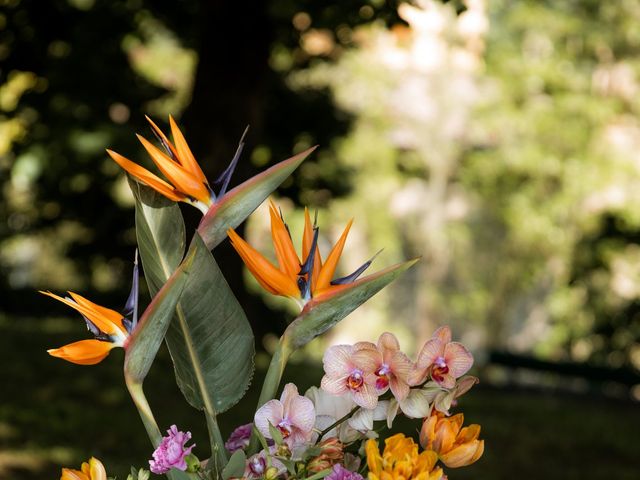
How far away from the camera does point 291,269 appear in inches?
60.2

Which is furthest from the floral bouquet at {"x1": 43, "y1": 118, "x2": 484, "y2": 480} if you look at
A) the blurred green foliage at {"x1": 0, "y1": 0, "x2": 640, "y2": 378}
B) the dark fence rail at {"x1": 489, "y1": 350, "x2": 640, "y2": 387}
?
the dark fence rail at {"x1": 489, "y1": 350, "x2": 640, "y2": 387}

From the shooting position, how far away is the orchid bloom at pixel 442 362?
146cm

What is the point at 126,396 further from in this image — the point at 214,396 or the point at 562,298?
the point at 562,298

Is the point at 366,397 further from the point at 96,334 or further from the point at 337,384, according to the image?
the point at 96,334

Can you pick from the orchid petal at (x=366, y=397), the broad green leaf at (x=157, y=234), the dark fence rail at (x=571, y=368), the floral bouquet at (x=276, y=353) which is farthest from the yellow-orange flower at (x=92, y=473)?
the dark fence rail at (x=571, y=368)

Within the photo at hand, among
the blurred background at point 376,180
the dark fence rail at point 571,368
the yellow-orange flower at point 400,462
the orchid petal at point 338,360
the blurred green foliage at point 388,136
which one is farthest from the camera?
the dark fence rail at point 571,368

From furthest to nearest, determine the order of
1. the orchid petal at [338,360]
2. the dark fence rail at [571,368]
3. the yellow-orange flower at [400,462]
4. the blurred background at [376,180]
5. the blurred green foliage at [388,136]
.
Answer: the dark fence rail at [571,368]
the blurred green foliage at [388,136]
the blurred background at [376,180]
the orchid petal at [338,360]
the yellow-orange flower at [400,462]

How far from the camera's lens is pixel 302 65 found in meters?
12.5

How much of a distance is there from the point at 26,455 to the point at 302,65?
7401mm

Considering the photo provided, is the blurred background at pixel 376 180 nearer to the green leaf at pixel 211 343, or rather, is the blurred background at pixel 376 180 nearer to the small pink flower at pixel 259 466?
the green leaf at pixel 211 343

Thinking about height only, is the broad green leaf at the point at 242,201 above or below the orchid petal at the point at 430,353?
above

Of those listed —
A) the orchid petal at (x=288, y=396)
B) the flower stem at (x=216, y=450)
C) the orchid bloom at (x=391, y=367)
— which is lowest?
the flower stem at (x=216, y=450)

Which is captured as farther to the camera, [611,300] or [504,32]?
[504,32]

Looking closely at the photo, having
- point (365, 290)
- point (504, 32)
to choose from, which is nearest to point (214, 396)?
point (365, 290)
